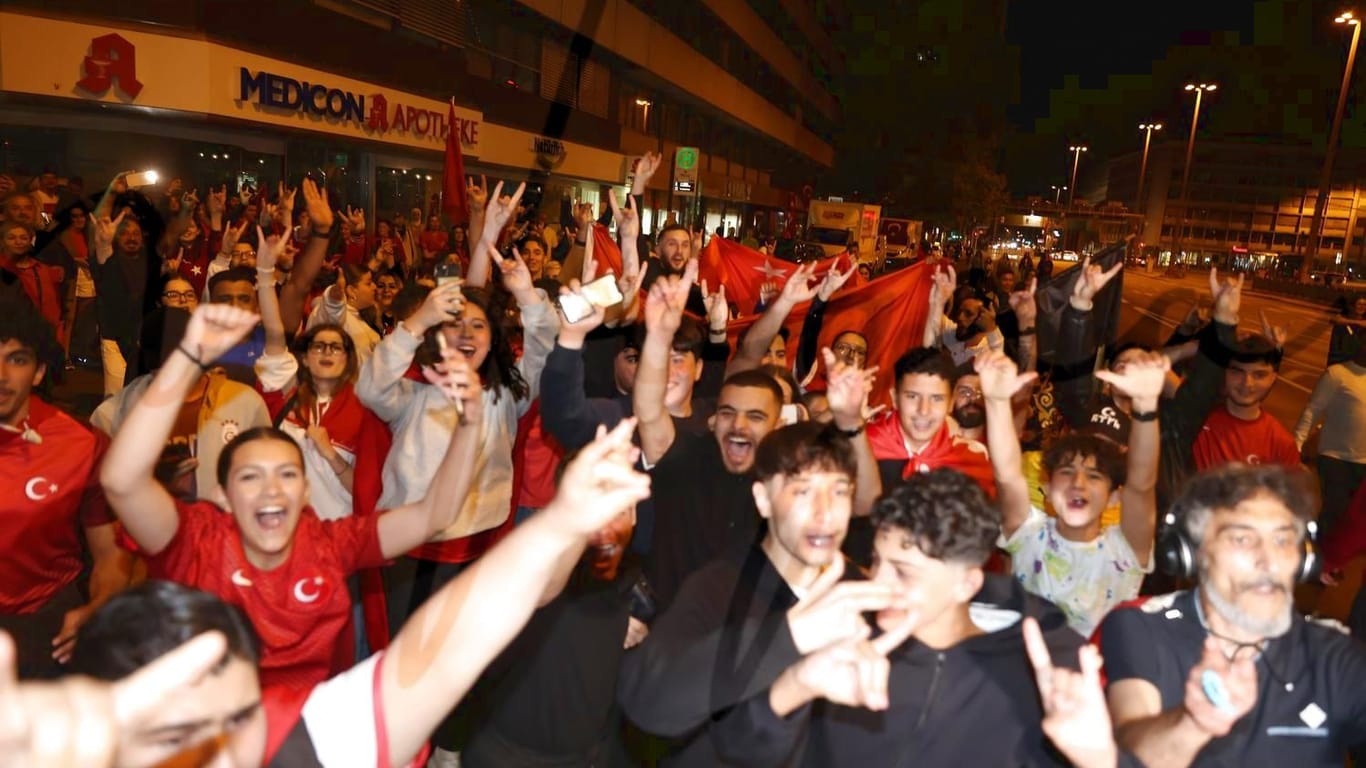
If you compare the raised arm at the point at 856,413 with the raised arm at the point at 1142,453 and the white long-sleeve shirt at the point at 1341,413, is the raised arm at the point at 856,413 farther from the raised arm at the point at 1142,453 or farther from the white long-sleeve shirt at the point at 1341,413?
the white long-sleeve shirt at the point at 1341,413

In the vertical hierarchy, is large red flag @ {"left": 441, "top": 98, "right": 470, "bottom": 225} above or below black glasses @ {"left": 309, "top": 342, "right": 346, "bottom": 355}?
above

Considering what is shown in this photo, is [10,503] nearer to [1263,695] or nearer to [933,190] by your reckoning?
[1263,695]

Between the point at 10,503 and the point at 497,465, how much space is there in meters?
1.76

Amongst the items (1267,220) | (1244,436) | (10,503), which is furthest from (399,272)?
(1267,220)

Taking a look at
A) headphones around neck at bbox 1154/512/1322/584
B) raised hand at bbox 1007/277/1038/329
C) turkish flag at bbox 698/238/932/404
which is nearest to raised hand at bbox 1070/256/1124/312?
raised hand at bbox 1007/277/1038/329

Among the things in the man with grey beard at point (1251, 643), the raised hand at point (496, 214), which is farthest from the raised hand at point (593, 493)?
the raised hand at point (496, 214)

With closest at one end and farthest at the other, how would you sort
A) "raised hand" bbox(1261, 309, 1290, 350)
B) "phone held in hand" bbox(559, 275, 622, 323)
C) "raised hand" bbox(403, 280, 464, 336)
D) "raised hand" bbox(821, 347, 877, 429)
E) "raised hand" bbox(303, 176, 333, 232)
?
"raised hand" bbox(821, 347, 877, 429)
"phone held in hand" bbox(559, 275, 622, 323)
"raised hand" bbox(403, 280, 464, 336)
"raised hand" bbox(1261, 309, 1290, 350)
"raised hand" bbox(303, 176, 333, 232)

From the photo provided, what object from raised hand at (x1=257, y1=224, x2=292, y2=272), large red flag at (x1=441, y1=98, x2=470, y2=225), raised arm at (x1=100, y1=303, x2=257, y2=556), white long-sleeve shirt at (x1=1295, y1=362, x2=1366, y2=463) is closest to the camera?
raised arm at (x1=100, y1=303, x2=257, y2=556)

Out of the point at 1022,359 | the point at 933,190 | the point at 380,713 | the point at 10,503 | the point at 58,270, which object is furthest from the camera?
the point at 933,190

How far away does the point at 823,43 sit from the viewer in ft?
194

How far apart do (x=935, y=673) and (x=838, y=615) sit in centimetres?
38

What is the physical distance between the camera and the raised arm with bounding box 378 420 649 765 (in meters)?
1.88

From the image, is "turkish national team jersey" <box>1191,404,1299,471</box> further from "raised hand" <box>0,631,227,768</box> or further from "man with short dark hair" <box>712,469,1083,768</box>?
"raised hand" <box>0,631,227,768</box>

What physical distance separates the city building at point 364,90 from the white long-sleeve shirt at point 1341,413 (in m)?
8.53
